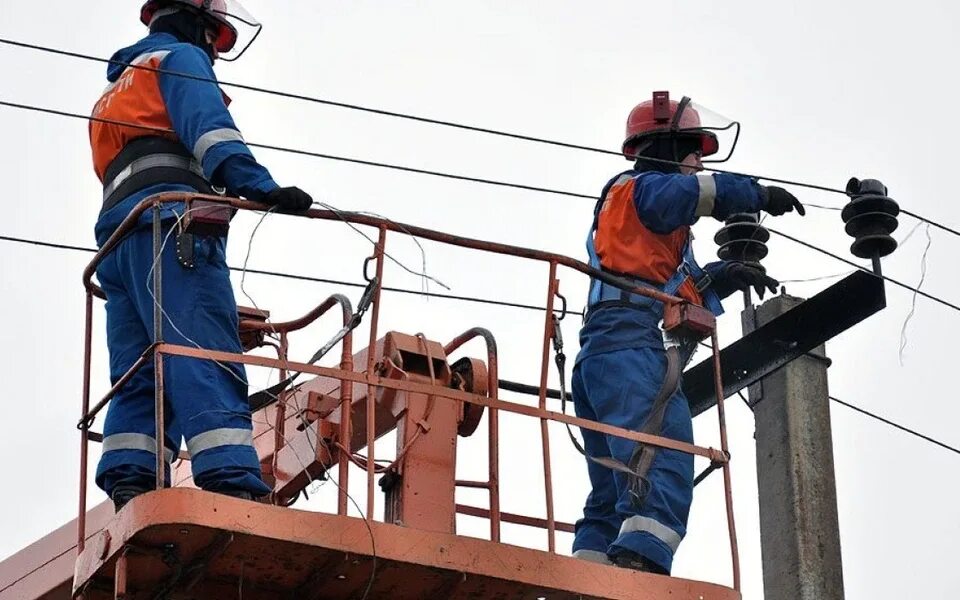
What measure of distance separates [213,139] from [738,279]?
344 cm

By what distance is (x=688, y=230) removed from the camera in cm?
1048

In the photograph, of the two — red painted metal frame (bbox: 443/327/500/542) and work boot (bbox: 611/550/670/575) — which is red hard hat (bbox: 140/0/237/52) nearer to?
red painted metal frame (bbox: 443/327/500/542)

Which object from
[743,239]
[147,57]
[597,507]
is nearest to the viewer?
[147,57]

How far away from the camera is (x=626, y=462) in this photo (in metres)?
9.70

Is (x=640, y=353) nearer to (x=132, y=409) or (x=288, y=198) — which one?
(x=288, y=198)

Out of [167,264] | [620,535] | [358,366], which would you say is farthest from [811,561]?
[167,264]

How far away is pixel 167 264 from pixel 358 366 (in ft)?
5.12

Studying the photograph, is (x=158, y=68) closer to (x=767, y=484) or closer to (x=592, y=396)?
(x=592, y=396)

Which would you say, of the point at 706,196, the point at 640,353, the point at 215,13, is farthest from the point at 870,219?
the point at 215,13

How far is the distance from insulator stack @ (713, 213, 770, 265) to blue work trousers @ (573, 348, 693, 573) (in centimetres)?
156

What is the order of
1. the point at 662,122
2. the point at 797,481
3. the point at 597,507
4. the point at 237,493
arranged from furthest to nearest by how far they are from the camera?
1. the point at 662,122
2. the point at 797,481
3. the point at 597,507
4. the point at 237,493

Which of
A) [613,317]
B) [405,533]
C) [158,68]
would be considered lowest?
[405,533]

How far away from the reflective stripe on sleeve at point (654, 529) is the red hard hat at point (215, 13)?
10.1ft

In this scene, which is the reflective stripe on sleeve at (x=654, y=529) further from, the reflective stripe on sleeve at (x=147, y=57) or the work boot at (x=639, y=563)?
the reflective stripe on sleeve at (x=147, y=57)
